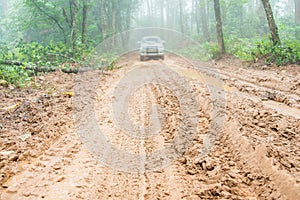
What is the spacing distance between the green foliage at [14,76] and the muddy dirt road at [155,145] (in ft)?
3.07

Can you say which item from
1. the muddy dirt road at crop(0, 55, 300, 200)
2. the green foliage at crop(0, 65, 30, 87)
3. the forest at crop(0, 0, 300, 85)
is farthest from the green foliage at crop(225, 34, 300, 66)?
the green foliage at crop(0, 65, 30, 87)

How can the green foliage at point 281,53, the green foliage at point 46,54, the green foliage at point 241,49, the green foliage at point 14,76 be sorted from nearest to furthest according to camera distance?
the green foliage at point 14,76 → the green foliage at point 281,53 → the green foliage at point 46,54 → the green foliage at point 241,49

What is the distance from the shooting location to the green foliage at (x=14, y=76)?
711 cm

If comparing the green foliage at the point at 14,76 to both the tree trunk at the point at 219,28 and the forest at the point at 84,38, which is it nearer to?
the forest at the point at 84,38

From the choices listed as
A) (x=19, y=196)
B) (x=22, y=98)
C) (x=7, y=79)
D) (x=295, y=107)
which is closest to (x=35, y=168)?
(x=19, y=196)

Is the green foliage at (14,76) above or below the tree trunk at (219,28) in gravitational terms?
below

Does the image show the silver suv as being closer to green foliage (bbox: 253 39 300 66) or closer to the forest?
the forest

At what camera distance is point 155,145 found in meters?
3.69

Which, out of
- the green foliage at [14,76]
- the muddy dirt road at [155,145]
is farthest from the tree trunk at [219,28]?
the green foliage at [14,76]

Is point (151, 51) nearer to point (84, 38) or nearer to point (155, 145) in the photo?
point (84, 38)

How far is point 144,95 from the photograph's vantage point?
21.6ft

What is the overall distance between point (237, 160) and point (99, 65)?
9029mm

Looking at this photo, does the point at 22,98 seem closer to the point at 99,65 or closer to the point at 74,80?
the point at 74,80

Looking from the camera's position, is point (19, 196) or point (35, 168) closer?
point (19, 196)
